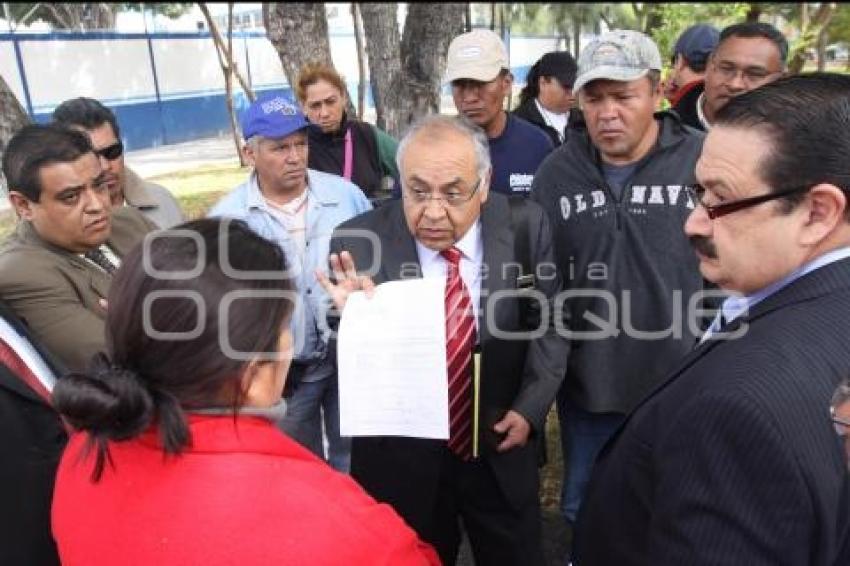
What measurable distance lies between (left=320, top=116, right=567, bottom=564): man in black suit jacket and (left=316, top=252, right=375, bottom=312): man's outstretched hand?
8 cm

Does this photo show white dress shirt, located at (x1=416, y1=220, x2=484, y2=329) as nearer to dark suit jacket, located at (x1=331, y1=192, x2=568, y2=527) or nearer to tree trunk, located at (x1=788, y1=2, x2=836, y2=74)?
dark suit jacket, located at (x1=331, y1=192, x2=568, y2=527)

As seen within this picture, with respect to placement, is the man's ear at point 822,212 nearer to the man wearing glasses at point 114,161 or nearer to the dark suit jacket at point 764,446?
the dark suit jacket at point 764,446

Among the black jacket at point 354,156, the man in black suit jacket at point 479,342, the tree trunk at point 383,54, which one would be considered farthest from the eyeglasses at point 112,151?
the tree trunk at point 383,54

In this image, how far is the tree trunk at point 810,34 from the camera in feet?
42.9

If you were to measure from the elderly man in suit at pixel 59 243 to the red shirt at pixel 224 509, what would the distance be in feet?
2.63

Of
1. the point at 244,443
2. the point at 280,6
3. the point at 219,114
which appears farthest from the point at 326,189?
the point at 219,114

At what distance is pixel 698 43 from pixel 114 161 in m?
3.18

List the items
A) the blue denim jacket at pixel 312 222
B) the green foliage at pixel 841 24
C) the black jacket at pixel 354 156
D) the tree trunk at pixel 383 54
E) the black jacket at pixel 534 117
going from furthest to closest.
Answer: the green foliage at pixel 841 24
the tree trunk at pixel 383 54
the black jacket at pixel 534 117
the black jacket at pixel 354 156
the blue denim jacket at pixel 312 222

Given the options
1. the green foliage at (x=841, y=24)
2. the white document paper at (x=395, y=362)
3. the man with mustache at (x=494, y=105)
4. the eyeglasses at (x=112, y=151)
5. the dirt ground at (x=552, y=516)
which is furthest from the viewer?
the green foliage at (x=841, y=24)

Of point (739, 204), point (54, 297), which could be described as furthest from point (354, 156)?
point (739, 204)

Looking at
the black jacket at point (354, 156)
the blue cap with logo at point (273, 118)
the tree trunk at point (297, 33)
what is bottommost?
the black jacket at point (354, 156)

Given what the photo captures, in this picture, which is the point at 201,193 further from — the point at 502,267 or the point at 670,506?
the point at 670,506

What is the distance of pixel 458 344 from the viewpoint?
197cm

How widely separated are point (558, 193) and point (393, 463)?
1.06 meters
